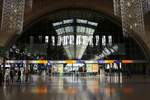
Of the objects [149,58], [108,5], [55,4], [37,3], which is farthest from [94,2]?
[149,58]

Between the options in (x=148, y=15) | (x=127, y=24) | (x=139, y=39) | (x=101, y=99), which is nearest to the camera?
(x=101, y=99)

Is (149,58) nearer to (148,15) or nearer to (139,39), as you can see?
(139,39)

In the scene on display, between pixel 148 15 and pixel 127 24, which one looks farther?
pixel 148 15

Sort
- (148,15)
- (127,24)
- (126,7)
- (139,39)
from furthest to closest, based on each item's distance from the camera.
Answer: (139,39) → (148,15) → (127,24) → (126,7)

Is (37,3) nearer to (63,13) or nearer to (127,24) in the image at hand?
(63,13)

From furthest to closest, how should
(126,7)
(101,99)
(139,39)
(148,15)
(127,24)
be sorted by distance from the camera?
(139,39), (148,15), (127,24), (126,7), (101,99)

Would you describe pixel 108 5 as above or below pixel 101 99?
above

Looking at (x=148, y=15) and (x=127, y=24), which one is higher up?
(x=148, y=15)

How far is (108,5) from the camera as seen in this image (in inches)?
1802

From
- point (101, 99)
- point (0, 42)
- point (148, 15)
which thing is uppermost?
point (148, 15)

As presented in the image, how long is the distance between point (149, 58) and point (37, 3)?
813 inches

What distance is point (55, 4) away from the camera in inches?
1790

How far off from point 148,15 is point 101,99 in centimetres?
3475

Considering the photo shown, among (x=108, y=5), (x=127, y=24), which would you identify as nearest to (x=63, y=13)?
(x=108, y=5)
